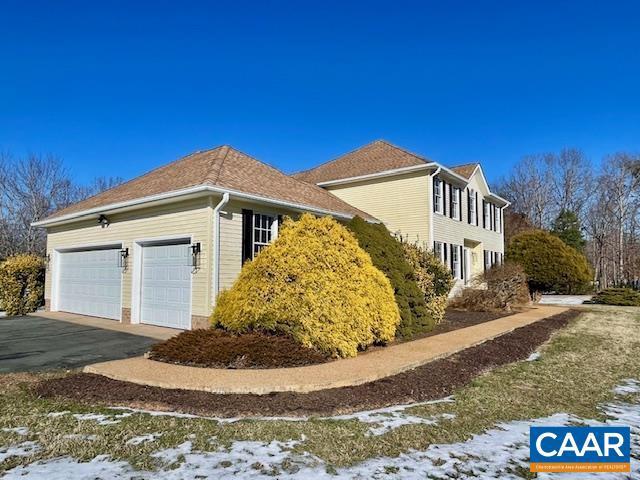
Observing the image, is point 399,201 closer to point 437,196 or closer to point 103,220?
point 437,196

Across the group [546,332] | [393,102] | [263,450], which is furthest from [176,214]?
[393,102]

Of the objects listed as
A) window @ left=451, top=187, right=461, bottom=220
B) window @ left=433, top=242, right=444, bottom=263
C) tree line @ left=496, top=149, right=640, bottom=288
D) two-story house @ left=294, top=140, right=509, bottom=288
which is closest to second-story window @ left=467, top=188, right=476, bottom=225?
two-story house @ left=294, top=140, right=509, bottom=288

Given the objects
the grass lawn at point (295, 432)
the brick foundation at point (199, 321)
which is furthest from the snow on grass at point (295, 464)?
the brick foundation at point (199, 321)

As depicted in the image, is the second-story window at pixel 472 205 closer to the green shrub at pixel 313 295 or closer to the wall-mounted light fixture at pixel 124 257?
the green shrub at pixel 313 295

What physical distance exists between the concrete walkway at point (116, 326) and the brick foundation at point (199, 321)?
1.59ft

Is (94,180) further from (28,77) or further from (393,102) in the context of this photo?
(393,102)

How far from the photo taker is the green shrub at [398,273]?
9.59 m

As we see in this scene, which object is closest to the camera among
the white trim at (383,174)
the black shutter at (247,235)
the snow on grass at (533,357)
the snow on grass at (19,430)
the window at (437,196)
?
the snow on grass at (19,430)

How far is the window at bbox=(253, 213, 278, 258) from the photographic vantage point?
35.2 feet

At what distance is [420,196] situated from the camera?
16.5 m

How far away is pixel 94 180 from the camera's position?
3506cm

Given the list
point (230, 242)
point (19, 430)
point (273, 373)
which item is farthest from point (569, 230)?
point (19, 430)

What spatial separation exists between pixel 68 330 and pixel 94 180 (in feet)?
92.4

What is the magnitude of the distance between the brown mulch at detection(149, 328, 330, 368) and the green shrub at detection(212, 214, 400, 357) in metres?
0.26
